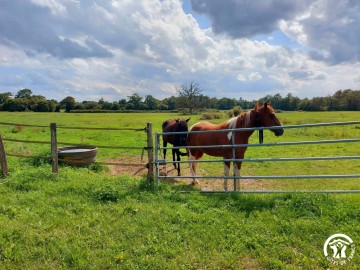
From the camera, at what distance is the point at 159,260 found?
3277 mm

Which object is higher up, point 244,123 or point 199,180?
point 244,123

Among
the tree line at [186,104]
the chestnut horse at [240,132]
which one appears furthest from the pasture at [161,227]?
the tree line at [186,104]

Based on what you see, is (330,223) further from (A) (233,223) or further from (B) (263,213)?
(A) (233,223)

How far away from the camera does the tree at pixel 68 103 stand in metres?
84.2

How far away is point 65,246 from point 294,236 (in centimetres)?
306

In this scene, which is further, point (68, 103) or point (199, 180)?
point (68, 103)

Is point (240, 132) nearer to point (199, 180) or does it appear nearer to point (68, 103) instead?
point (199, 180)

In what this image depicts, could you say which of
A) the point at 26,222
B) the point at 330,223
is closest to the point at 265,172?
the point at 330,223

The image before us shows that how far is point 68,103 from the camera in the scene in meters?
85.4

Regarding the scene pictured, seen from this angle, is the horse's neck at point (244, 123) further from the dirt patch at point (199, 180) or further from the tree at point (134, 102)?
the tree at point (134, 102)

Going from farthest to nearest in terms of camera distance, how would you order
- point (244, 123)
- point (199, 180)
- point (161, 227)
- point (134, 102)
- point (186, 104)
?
point (134, 102)
point (186, 104)
point (199, 180)
point (244, 123)
point (161, 227)

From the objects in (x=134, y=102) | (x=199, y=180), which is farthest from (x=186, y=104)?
(x=199, y=180)

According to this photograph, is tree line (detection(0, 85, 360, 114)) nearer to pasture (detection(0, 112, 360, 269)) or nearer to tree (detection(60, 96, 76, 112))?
tree (detection(60, 96, 76, 112))

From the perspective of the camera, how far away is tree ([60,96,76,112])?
3314 inches
